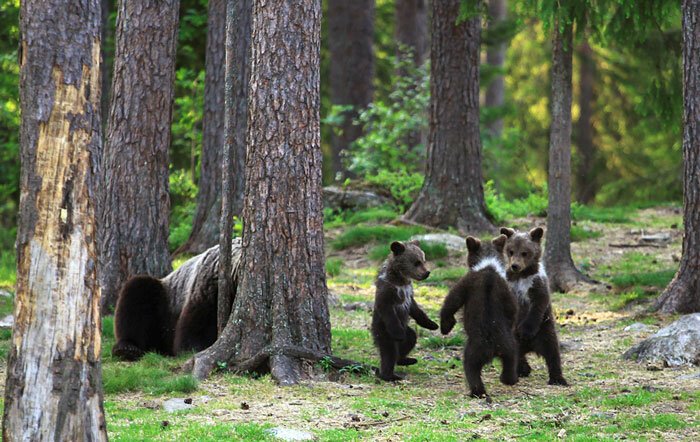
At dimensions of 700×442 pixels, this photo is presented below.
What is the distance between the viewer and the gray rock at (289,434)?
22.1 ft

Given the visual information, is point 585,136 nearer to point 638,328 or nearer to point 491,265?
point 638,328

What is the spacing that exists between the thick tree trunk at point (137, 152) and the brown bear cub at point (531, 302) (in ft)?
15.1

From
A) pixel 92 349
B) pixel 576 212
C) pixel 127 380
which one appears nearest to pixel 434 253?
pixel 576 212

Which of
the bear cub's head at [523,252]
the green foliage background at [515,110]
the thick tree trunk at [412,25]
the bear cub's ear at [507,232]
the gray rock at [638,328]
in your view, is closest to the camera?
the bear cub's head at [523,252]

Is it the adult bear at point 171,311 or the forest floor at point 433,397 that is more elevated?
the adult bear at point 171,311

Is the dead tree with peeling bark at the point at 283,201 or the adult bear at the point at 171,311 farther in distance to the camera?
the adult bear at the point at 171,311

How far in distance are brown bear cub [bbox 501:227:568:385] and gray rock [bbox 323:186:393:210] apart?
9102 millimetres

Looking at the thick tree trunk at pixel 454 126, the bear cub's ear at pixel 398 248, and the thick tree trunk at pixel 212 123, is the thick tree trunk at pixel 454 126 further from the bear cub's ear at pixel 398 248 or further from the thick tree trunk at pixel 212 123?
the bear cub's ear at pixel 398 248

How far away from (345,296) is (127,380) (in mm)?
5015

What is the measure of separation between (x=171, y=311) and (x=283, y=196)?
2.72 meters

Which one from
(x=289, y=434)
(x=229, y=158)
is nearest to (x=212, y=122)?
(x=229, y=158)

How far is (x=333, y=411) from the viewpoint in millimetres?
7598

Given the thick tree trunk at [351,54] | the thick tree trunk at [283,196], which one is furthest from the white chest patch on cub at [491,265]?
the thick tree trunk at [351,54]

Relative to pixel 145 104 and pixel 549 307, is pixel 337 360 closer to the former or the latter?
pixel 549 307
